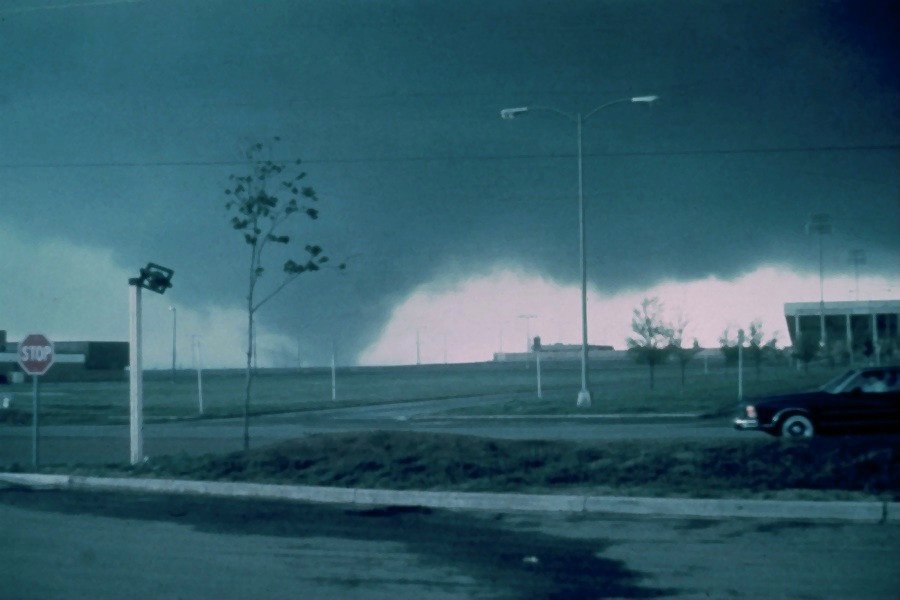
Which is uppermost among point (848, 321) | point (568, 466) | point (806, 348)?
point (848, 321)

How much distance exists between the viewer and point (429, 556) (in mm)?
9883

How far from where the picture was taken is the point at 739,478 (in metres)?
13.5

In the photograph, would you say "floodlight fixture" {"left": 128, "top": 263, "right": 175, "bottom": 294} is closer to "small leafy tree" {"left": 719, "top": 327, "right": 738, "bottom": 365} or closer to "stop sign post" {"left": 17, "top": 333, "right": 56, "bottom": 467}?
"stop sign post" {"left": 17, "top": 333, "right": 56, "bottom": 467}

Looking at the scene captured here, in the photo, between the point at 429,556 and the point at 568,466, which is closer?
the point at 429,556

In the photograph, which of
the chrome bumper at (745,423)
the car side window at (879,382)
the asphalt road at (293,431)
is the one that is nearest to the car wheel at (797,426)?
the chrome bumper at (745,423)

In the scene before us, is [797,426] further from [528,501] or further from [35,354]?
[35,354]

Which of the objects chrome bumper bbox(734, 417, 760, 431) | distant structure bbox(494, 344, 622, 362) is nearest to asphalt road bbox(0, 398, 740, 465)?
chrome bumper bbox(734, 417, 760, 431)

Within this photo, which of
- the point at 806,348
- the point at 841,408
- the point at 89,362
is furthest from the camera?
the point at 89,362

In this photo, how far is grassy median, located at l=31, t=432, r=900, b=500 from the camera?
13141 millimetres

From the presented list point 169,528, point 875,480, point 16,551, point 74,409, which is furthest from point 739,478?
point 74,409

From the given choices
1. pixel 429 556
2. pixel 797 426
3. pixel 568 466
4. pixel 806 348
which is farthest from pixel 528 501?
pixel 806 348

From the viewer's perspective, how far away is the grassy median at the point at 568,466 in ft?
43.1

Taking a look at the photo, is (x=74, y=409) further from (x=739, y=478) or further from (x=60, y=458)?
(x=739, y=478)

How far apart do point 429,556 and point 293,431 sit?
19.4 m
